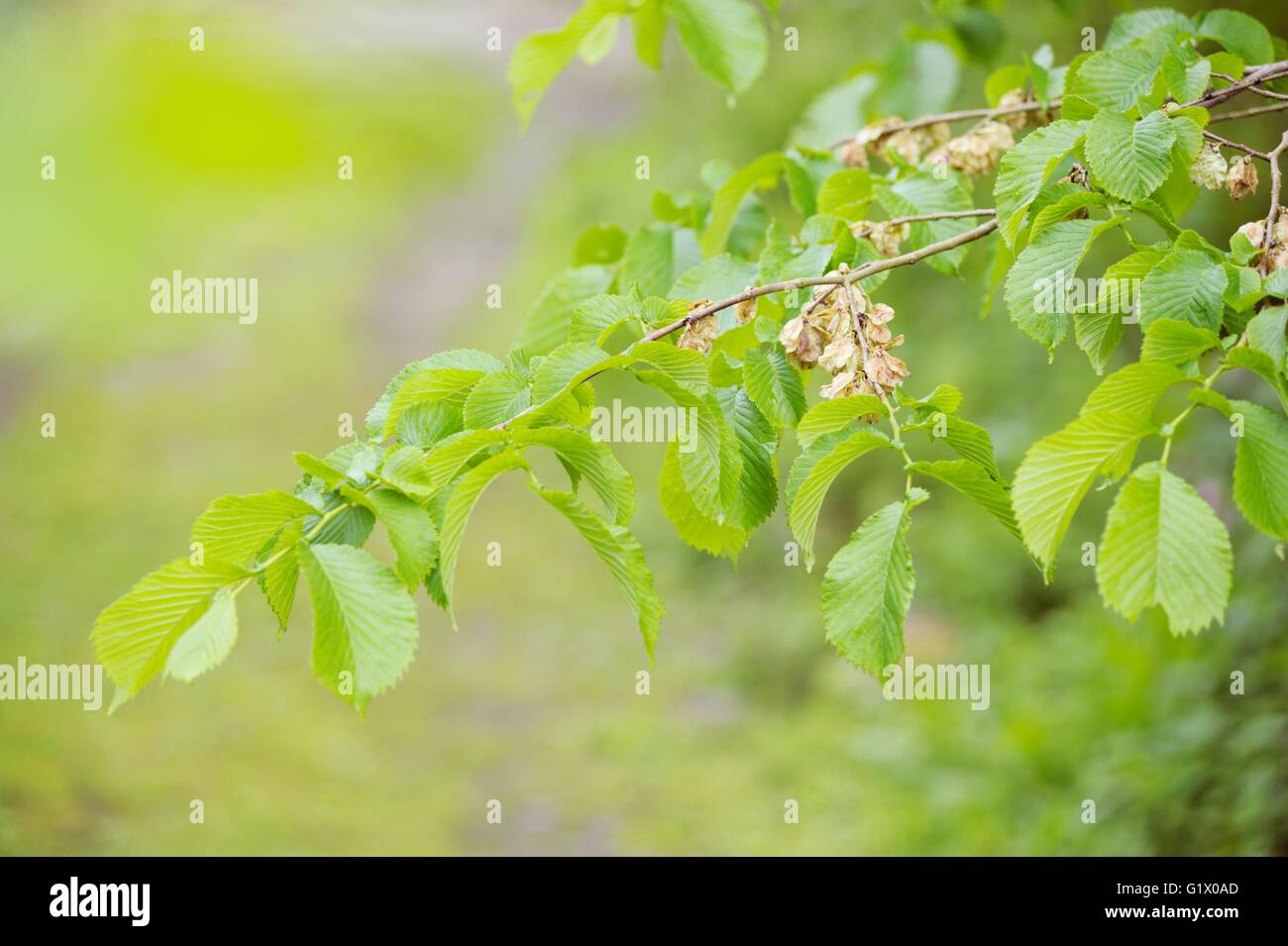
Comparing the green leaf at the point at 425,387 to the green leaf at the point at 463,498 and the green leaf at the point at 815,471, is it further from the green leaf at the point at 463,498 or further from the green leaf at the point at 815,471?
the green leaf at the point at 815,471

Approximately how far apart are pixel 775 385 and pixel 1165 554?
0.41 m

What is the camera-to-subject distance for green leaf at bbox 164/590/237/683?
37.0 inches

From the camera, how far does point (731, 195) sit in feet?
5.55

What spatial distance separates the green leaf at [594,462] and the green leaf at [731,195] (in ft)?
2.33

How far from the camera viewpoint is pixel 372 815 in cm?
405

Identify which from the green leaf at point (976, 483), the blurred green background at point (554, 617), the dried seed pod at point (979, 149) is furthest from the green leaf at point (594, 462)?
the blurred green background at point (554, 617)

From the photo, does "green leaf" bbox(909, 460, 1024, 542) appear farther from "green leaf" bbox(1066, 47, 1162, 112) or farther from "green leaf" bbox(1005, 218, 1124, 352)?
"green leaf" bbox(1066, 47, 1162, 112)

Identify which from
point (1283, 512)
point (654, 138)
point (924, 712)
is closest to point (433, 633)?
point (924, 712)

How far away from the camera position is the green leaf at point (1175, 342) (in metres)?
1.00

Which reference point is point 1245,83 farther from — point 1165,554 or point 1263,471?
point 1165,554

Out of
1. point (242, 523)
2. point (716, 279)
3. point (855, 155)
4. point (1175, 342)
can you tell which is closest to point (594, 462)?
point (242, 523)

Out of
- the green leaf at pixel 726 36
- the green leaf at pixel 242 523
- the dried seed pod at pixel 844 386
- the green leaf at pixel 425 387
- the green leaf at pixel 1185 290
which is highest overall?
the green leaf at pixel 726 36
